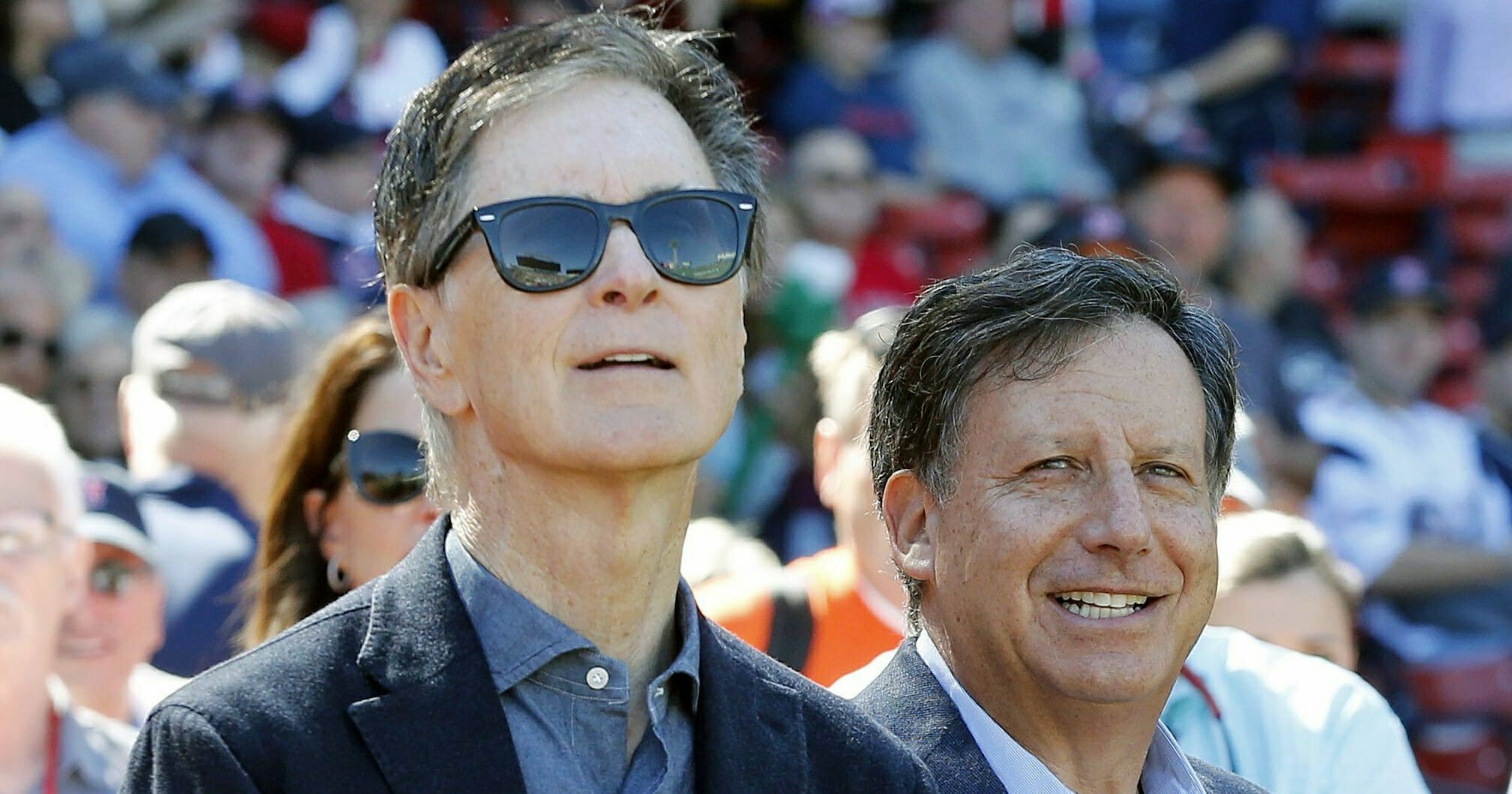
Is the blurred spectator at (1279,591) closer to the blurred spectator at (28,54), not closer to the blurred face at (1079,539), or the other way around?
the blurred face at (1079,539)

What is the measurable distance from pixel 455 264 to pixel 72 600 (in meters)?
1.49

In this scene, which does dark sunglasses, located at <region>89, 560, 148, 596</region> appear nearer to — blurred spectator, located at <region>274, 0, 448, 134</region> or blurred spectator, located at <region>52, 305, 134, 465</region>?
blurred spectator, located at <region>52, 305, 134, 465</region>

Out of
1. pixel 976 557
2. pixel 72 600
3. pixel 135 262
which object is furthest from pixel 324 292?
pixel 976 557

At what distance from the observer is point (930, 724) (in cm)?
248

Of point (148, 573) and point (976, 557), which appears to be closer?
point (976, 557)

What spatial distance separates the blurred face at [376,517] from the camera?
3195 millimetres

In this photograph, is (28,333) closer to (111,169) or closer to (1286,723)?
(111,169)

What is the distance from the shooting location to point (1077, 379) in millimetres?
2514

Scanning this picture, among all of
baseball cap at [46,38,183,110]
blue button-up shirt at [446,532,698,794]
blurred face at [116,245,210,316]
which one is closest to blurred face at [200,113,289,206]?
baseball cap at [46,38,183,110]

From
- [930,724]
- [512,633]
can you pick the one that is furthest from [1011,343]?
[512,633]

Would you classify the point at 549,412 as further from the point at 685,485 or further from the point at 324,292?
the point at 324,292

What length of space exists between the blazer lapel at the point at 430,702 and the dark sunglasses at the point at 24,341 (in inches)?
158

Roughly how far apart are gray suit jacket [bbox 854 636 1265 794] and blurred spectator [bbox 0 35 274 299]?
14.0ft

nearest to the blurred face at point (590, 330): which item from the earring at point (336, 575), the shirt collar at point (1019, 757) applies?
the shirt collar at point (1019, 757)
